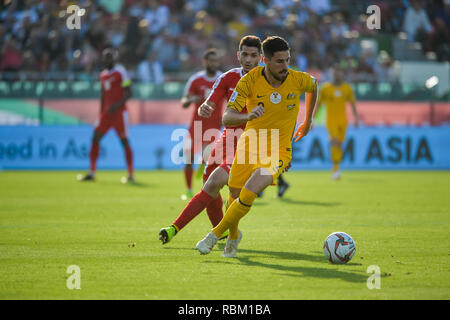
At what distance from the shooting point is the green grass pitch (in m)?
5.98

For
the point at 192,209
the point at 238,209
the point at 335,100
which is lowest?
the point at 192,209

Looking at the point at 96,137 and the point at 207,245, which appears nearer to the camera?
the point at 207,245

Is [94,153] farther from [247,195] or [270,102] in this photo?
[247,195]

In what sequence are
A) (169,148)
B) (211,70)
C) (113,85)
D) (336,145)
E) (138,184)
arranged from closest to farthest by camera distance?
(211,70), (138,184), (113,85), (336,145), (169,148)

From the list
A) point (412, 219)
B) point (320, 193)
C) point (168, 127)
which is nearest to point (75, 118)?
point (168, 127)

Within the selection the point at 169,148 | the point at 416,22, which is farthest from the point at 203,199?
the point at 416,22

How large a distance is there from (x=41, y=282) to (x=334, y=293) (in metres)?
2.45

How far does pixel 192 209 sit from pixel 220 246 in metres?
0.74

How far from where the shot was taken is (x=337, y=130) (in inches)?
720

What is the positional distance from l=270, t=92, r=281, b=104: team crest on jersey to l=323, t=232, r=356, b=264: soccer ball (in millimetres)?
1471

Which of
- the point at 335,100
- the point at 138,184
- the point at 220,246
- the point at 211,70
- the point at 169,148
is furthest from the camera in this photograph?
the point at 169,148

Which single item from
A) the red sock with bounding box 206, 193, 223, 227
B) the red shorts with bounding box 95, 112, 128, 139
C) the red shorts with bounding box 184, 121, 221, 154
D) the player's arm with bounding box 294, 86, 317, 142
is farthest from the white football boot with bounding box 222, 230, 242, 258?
the red shorts with bounding box 95, 112, 128, 139

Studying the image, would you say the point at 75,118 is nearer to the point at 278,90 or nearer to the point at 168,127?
the point at 168,127
